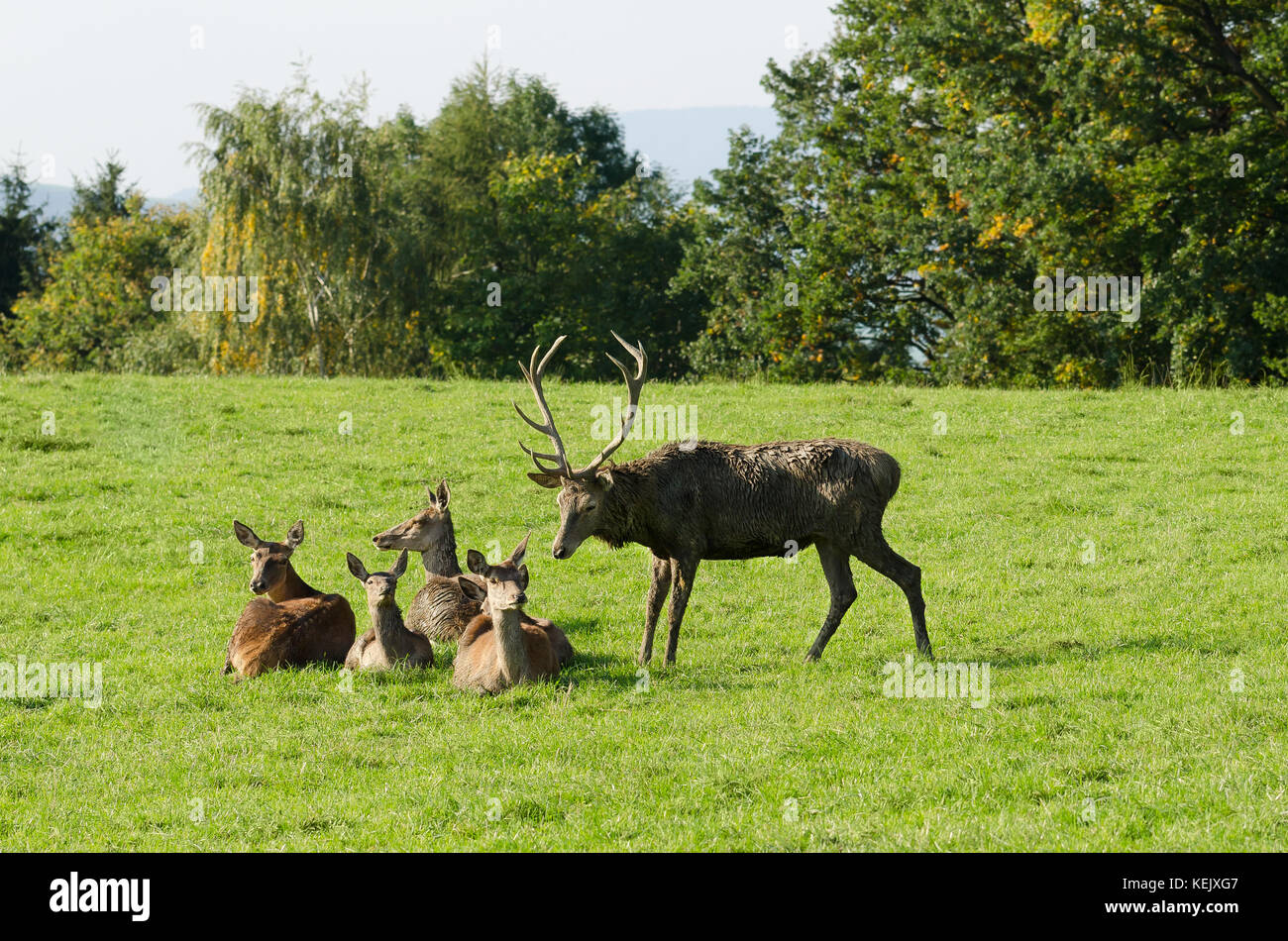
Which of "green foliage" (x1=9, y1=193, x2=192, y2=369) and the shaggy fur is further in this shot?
"green foliage" (x1=9, y1=193, x2=192, y2=369)

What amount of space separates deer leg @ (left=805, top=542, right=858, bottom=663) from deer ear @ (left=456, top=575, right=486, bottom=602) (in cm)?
264

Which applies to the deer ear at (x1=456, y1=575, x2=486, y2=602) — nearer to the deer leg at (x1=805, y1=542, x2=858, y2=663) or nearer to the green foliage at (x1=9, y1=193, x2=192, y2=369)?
the deer leg at (x1=805, y1=542, x2=858, y2=663)

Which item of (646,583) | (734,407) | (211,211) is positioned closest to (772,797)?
(646,583)

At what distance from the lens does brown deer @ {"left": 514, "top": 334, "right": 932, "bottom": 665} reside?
10.6 metres

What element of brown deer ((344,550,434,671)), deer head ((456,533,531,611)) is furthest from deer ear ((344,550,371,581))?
deer head ((456,533,531,611))

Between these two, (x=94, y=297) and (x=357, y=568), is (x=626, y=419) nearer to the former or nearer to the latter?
(x=357, y=568)

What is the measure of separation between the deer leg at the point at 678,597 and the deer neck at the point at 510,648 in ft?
4.59

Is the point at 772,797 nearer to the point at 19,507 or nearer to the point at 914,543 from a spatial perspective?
the point at 914,543

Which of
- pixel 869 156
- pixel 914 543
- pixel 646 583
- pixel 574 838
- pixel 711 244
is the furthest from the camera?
pixel 711 244

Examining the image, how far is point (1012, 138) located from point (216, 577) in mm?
21569

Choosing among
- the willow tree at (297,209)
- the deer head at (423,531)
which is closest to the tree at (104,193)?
the willow tree at (297,209)

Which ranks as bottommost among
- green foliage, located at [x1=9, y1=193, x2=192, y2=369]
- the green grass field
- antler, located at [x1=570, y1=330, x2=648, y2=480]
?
the green grass field

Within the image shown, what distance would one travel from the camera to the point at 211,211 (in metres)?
37.5

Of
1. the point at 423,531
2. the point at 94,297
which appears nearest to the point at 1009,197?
the point at 423,531
